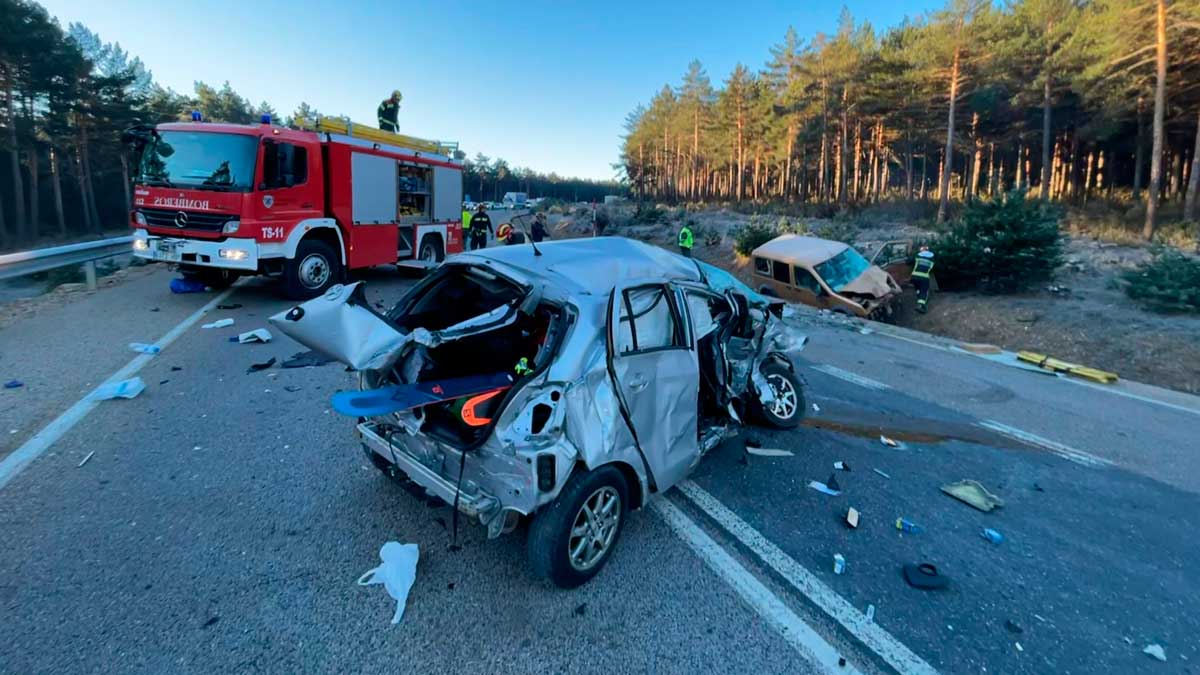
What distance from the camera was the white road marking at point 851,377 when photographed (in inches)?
273

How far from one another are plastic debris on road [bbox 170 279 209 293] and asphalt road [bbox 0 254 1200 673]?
17.8 ft

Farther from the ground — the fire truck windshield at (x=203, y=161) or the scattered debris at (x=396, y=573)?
the fire truck windshield at (x=203, y=161)

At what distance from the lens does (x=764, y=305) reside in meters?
4.97

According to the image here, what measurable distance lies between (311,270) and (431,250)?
13.0 ft

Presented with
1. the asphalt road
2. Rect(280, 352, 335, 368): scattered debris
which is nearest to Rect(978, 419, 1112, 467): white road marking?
the asphalt road

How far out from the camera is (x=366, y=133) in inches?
448

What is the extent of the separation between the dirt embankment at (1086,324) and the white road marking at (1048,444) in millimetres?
6076

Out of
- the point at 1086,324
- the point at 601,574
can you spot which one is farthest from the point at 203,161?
the point at 1086,324

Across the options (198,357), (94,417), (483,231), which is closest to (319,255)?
(198,357)

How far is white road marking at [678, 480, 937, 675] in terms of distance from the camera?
260cm

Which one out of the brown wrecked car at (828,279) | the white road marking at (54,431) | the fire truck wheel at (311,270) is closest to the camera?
the white road marking at (54,431)

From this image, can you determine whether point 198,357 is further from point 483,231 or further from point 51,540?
point 483,231

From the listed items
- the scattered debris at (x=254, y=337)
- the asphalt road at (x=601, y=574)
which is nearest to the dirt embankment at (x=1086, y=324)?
the asphalt road at (x=601, y=574)

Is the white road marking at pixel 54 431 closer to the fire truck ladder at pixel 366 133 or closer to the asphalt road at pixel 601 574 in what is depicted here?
the asphalt road at pixel 601 574
